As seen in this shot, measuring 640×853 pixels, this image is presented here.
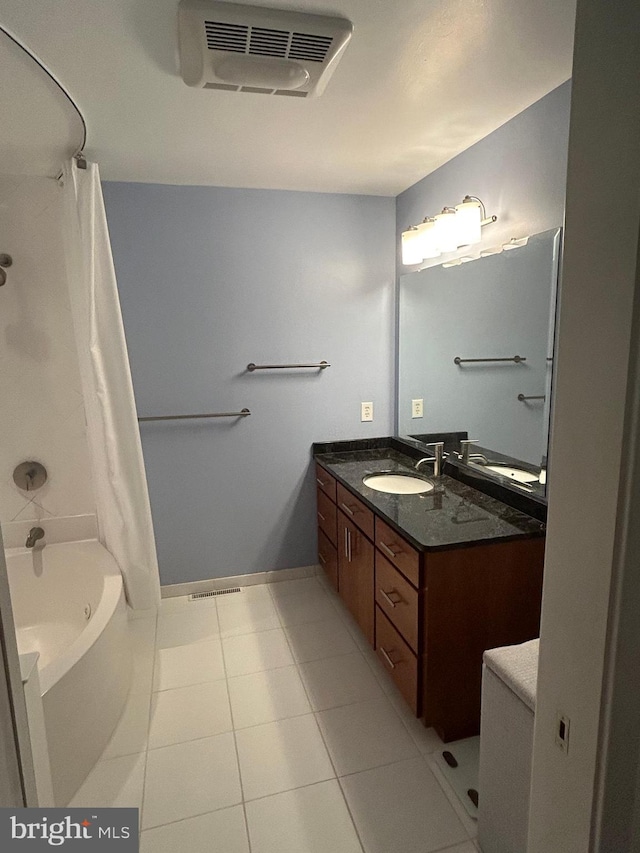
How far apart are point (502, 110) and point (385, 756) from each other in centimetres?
239

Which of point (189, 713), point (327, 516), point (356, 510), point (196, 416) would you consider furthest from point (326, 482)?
point (189, 713)

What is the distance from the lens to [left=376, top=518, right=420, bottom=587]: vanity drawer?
1686 millimetres

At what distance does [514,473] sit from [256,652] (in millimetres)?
1477

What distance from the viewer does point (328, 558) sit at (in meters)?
2.80

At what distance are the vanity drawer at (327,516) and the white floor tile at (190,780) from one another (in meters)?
1.09

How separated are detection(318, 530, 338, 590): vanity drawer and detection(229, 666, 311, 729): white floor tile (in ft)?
1.92

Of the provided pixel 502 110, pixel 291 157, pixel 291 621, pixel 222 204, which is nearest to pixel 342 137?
pixel 291 157

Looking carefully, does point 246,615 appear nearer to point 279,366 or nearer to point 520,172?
point 279,366

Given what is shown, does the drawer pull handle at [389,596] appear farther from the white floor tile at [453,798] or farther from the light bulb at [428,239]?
the light bulb at [428,239]

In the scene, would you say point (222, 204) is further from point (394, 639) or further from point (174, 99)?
point (394, 639)

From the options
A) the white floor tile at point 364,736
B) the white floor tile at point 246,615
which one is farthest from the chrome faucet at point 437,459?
the white floor tile at point 246,615

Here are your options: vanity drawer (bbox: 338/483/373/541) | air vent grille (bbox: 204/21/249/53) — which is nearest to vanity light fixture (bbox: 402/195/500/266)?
air vent grille (bbox: 204/21/249/53)

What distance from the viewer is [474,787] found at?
5.33 ft

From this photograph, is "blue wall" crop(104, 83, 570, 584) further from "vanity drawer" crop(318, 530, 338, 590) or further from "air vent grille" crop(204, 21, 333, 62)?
"air vent grille" crop(204, 21, 333, 62)
